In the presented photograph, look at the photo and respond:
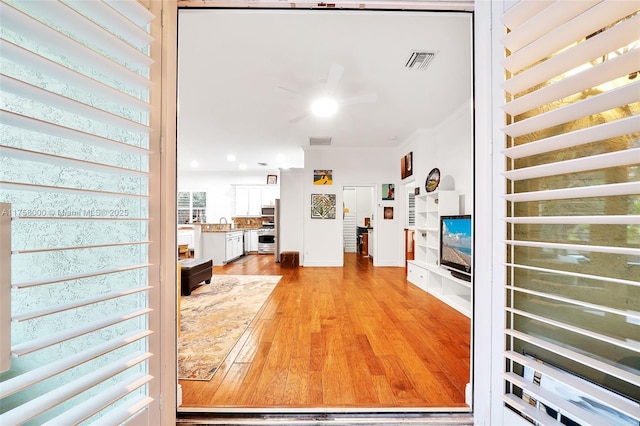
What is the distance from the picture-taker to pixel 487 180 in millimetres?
1068

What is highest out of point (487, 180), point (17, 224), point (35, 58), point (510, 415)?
point (35, 58)

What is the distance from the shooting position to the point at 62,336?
2.32ft

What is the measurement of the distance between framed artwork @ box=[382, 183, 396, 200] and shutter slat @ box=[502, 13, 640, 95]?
528 centimetres

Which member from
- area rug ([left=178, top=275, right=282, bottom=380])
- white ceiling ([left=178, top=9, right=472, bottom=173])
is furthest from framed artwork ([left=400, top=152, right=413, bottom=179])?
area rug ([left=178, top=275, right=282, bottom=380])

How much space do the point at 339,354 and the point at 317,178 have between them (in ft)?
15.0

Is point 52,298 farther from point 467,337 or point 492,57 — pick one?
point 467,337

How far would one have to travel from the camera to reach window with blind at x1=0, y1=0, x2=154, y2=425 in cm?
65

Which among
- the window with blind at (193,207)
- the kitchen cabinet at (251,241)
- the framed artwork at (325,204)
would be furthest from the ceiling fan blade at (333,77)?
the window with blind at (193,207)

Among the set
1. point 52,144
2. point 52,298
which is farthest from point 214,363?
point 52,144

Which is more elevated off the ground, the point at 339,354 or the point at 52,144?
the point at 52,144

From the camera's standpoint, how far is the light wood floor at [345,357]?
1.53m

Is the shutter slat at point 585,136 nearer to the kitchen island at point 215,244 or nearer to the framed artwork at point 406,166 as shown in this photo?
the framed artwork at point 406,166

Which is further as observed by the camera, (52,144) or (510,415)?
(510,415)

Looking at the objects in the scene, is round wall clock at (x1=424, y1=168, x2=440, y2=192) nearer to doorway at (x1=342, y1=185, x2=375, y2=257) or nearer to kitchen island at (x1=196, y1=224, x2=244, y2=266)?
doorway at (x1=342, y1=185, x2=375, y2=257)
